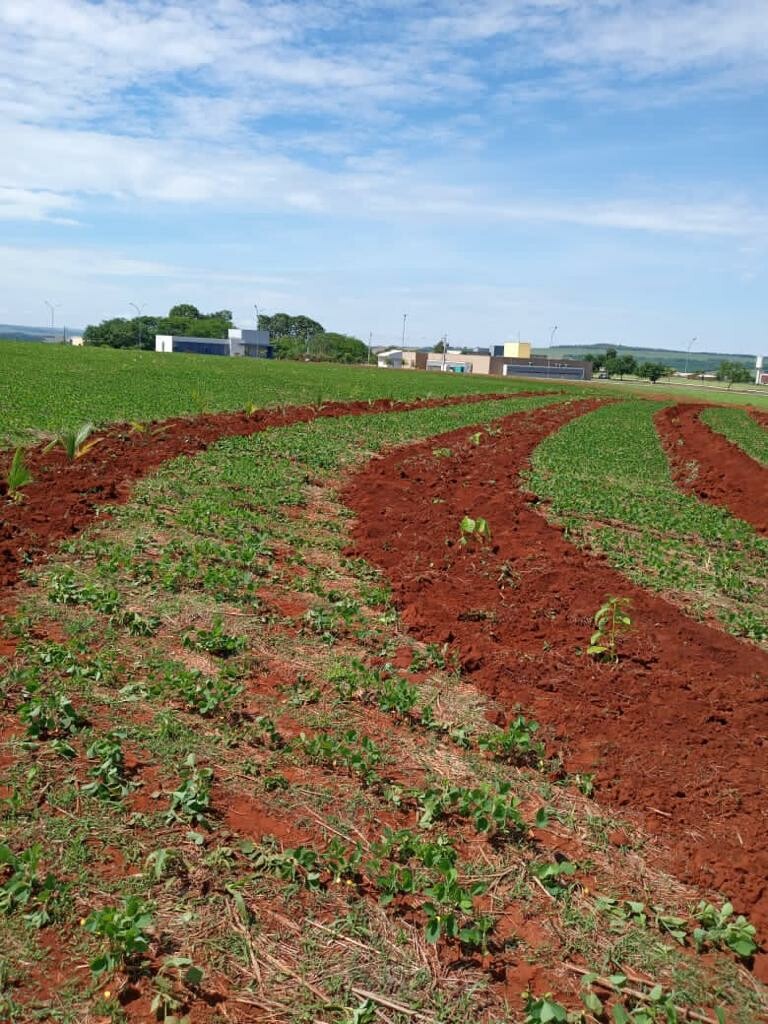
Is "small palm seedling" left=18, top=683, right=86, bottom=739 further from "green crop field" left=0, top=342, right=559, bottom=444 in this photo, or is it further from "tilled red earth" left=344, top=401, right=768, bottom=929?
"green crop field" left=0, top=342, right=559, bottom=444

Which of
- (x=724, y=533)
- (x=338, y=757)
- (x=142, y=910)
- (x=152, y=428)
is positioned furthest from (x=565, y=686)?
(x=152, y=428)

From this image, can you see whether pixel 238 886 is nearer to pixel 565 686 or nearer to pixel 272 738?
pixel 272 738

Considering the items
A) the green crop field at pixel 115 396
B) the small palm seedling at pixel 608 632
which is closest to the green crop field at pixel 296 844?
the small palm seedling at pixel 608 632

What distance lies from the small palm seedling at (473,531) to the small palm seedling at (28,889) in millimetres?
6212

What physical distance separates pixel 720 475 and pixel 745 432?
62.1 ft

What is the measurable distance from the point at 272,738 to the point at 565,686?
7.52ft

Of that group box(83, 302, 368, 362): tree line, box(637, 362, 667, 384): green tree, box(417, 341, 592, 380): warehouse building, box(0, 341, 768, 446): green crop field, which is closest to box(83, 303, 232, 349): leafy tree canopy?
box(83, 302, 368, 362): tree line

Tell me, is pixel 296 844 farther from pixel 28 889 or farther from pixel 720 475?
pixel 720 475

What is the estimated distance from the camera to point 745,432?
34.9 metres

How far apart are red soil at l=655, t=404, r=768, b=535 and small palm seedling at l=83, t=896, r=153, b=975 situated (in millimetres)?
11573

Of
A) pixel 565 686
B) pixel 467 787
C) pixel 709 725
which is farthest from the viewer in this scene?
pixel 565 686

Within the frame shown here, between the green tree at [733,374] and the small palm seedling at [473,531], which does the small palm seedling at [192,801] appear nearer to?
the small palm seedling at [473,531]

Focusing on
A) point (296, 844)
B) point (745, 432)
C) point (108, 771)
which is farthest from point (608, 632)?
point (745, 432)

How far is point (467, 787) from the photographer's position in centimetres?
478
